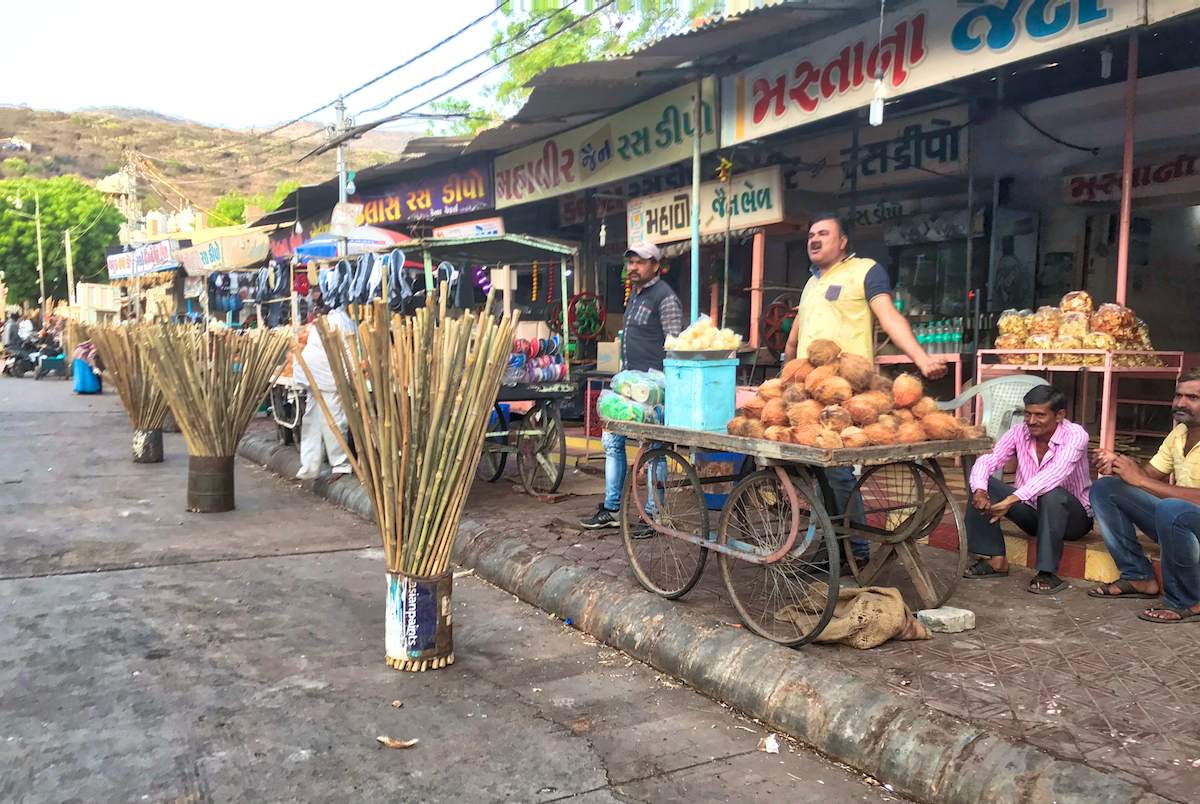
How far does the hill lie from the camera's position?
7538cm

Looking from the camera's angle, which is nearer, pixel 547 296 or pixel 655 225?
pixel 655 225

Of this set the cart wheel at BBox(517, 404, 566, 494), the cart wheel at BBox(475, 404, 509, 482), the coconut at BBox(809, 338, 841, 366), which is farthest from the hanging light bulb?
the cart wheel at BBox(475, 404, 509, 482)

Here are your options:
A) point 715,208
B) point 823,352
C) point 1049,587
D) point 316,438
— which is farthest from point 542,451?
point 1049,587

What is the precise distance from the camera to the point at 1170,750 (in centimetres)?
263

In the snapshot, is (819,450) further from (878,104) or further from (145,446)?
(145,446)

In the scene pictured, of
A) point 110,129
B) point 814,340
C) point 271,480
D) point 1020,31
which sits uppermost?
point 110,129

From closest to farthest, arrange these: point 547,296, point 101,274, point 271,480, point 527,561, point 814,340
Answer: point 814,340, point 527,561, point 271,480, point 547,296, point 101,274

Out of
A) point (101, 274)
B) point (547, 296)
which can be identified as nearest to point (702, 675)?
point (547, 296)

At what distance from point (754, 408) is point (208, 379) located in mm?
4418

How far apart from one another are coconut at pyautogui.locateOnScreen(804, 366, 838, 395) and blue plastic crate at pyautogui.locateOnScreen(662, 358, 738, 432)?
0.43 meters

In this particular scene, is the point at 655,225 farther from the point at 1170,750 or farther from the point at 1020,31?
the point at 1170,750

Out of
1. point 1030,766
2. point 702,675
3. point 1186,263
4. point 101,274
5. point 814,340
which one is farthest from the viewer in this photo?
point 101,274

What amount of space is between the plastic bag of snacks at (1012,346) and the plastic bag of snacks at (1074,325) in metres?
0.25

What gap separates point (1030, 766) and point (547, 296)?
982 cm
